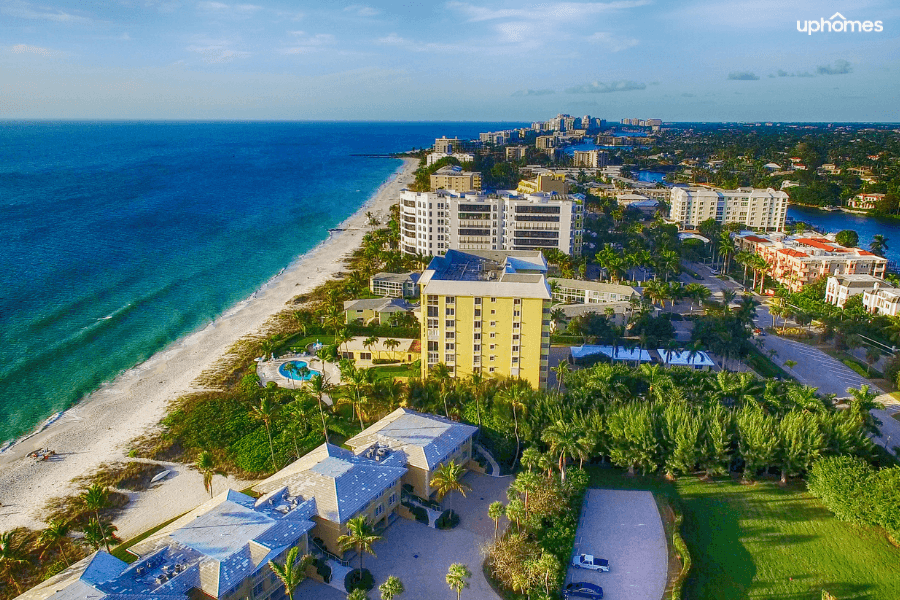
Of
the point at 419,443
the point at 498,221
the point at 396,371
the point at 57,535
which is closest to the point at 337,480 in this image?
the point at 419,443

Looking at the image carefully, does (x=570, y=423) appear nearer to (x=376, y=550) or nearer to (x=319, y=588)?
(x=376, y=550)

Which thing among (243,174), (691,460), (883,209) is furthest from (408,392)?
(243,174)

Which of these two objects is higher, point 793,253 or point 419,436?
point 793,253

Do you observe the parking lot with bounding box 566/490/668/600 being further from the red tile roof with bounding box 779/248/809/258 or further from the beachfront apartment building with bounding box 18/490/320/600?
the red tile roof with bounding box 779/248/809/258

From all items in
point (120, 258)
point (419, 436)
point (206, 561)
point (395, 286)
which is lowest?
point (206, 561)

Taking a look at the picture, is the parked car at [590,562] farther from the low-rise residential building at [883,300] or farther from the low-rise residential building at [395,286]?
the low-rise residential building at [883,300]

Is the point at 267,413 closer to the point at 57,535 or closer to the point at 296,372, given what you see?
the point at 57,535
